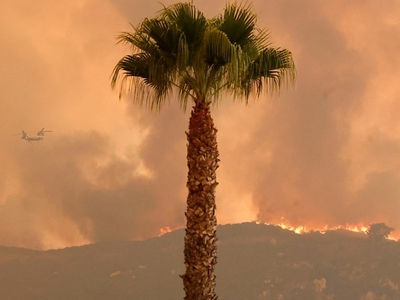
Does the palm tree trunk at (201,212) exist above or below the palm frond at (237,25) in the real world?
below

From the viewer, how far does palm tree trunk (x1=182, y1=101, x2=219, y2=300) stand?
11.1 metres

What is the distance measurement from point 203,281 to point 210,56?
4.76 meters

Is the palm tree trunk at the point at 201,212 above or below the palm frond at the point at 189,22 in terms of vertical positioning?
below

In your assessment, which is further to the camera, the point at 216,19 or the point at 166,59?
the point at 216,19

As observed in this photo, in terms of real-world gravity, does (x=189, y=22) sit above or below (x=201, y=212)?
above

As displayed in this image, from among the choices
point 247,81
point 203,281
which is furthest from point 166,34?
point 203,281

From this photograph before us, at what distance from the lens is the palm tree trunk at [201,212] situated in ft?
36.4

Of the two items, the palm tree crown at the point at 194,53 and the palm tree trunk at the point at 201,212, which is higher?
the palm tree crown at the point at 194,53

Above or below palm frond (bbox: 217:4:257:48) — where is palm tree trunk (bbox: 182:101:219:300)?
below

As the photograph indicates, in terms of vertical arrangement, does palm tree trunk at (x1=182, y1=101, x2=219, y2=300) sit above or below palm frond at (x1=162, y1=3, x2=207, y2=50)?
below

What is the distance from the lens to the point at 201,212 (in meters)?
11.1

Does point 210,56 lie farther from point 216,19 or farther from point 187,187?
point 187,187

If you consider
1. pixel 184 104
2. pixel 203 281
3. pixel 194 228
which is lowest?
pixel 203 281

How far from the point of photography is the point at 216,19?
40.0 feet
